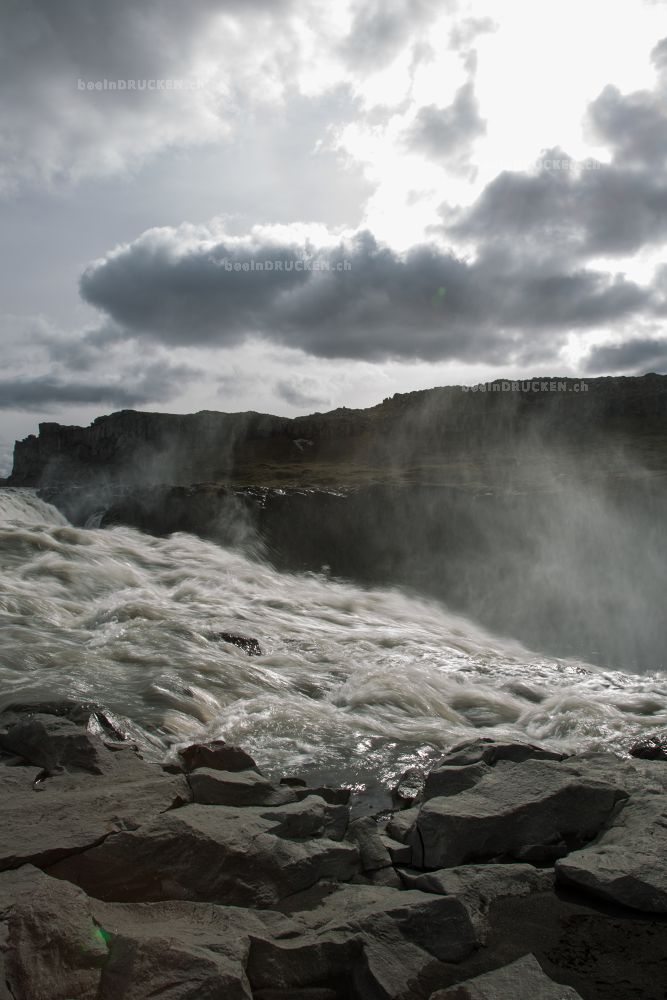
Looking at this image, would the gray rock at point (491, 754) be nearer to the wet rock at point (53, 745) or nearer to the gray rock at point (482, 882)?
the gray rock at point (482, 882)

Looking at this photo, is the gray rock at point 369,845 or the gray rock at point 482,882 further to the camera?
the gray rock at point 369,845

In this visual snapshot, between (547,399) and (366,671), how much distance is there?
8056 cm

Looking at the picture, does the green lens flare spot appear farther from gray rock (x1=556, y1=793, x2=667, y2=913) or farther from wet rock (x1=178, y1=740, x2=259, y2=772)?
wet rock (x1=178, y1=740, x2=259, y2=772)

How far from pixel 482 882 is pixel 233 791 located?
2542 millimetres

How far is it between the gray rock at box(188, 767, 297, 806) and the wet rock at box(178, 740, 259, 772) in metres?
1.02

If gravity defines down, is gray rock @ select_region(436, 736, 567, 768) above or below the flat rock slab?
below

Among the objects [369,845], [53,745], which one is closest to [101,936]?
[369,845]

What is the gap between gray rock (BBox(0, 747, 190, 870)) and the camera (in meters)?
5.40

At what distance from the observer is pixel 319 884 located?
5699 mm

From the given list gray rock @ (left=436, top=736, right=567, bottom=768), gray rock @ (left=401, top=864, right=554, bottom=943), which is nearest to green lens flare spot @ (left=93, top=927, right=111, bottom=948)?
gray rock @ (left=401, top=864, right=554, bottom=943)

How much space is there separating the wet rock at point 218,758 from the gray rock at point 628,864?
381 centimetres

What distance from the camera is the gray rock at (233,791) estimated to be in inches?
275

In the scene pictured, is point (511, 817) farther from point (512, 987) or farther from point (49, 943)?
point (49, 943)

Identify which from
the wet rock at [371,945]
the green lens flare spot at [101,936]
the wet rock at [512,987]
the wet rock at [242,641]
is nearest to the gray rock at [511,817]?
the wet rock at [371,945]
